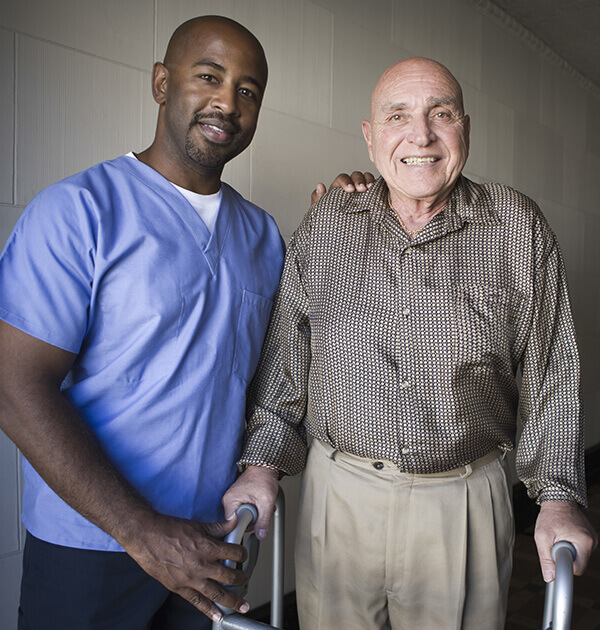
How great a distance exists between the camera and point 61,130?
1507mm

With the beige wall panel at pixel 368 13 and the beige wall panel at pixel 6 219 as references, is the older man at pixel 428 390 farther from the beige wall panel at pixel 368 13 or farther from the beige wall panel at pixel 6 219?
the beige wall panel at pixel 368 13

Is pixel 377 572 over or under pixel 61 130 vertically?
under

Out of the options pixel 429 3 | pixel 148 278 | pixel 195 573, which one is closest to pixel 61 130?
pixel 148 278

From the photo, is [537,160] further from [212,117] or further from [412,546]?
[412,546]

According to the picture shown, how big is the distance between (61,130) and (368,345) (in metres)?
0.90

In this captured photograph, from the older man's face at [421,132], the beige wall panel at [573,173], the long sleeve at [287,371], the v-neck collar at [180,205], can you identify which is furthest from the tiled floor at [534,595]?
the beige wall panel at [573,173]

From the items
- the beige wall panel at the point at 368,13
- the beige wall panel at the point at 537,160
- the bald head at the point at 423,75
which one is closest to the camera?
the bald head at the point at 423,75

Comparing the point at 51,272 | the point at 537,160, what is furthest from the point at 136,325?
the point at 537,160

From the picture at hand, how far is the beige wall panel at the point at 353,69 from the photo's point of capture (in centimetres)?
229

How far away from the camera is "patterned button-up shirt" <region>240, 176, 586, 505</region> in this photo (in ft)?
4.03

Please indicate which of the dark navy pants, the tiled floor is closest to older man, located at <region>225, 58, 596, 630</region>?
the dark navy pants

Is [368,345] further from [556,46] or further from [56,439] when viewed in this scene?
[556,46]

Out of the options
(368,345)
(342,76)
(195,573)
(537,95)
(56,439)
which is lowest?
(195,573)

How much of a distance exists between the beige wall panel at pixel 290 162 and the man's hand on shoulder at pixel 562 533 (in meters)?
1.29
